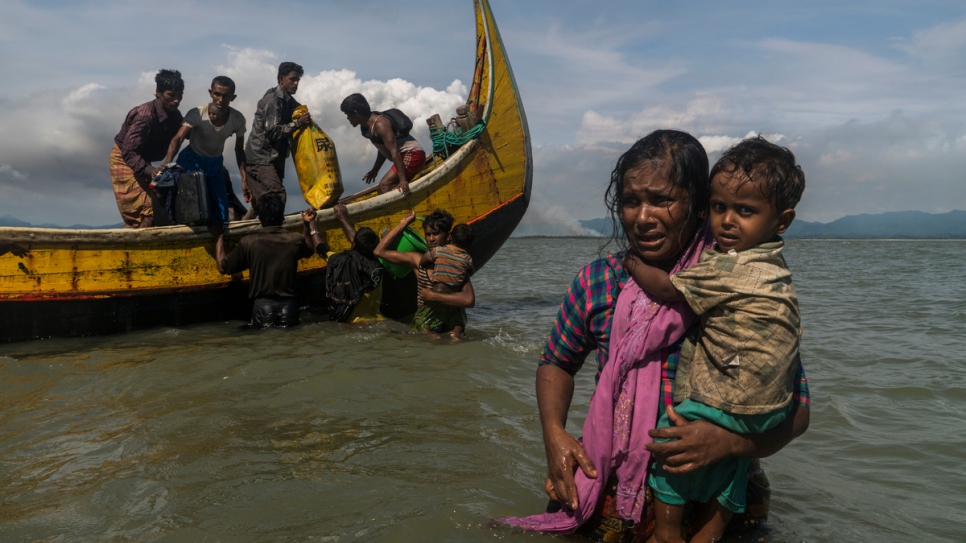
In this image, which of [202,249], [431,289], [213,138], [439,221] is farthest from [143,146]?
[431,289]

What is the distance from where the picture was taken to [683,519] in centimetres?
188

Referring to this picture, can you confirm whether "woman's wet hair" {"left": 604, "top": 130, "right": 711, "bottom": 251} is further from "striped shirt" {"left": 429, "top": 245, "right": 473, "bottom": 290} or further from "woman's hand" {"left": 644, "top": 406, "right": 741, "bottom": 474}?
"striped shirt" {"left": 429, "top": 245, "right": 473, "bottom": 290}

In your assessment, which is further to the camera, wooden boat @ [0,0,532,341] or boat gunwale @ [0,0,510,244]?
wooden boat @ [0,0,532,341]

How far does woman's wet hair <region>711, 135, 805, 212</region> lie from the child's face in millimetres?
13

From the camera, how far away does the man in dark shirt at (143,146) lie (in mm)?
6207

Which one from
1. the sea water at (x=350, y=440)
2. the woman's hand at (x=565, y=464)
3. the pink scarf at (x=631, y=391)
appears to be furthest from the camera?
the sea water at (x=350, y=440)

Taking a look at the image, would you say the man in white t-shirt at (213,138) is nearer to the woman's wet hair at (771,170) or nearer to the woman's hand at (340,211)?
the woman's hand at (340,211)

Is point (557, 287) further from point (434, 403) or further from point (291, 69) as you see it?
point (434, 403)

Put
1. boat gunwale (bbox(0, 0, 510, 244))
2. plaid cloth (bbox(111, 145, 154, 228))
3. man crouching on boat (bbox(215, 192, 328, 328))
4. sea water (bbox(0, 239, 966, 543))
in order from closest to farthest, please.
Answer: sea water (bbox(0, 239, 966, 543)) < boat gunwale (bbox(0, 0, 510, 244)) < man crouching on boat (bbox(215, 192, 328, 328)) < plaid cloth (bbox(111, 145, 154, 228))

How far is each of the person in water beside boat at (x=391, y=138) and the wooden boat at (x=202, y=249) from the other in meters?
0.17

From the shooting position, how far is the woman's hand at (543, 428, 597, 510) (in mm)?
1892

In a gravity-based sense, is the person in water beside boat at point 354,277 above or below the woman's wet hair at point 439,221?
below

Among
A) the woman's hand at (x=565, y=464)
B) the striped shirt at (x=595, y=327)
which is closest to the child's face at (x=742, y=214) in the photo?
the striped shirt at (x=595, y=327)

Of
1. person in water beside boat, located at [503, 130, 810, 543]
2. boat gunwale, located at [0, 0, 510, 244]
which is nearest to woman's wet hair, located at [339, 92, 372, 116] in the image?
boat gunwale, located at [0, 0, 510, 244]
